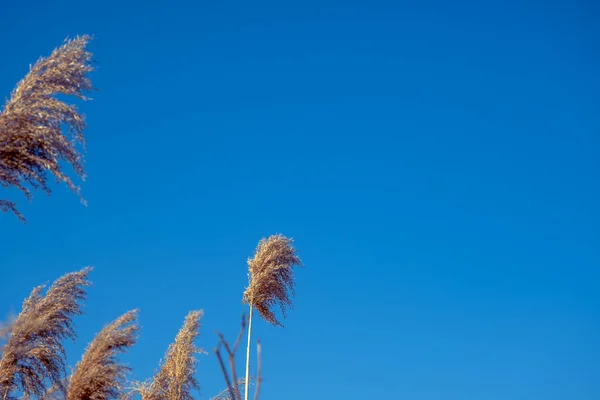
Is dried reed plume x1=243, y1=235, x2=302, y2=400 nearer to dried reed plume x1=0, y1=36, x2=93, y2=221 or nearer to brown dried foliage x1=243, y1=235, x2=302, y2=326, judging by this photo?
brown dried foliage x1=243, y1=235, x2=302, y2=326

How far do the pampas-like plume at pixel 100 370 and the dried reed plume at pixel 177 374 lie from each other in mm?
1653

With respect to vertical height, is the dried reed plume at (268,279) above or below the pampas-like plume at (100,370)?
above

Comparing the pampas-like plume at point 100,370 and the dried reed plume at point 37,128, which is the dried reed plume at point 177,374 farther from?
the dried reed plume at point 37,128

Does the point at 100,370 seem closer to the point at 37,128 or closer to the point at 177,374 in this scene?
the point at 177,374

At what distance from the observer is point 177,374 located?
1138 cm

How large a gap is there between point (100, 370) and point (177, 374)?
7.58ft

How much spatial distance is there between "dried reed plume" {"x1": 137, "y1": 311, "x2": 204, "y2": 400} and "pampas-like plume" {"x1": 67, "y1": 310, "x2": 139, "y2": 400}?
5.42ft

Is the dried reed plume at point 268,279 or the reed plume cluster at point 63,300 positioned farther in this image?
the dried reed plume at point 268,279

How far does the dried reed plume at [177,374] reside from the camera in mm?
11289

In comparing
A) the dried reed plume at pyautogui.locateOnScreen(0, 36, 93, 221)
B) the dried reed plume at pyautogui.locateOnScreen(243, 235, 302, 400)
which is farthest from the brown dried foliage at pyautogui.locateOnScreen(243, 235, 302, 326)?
Answer: the dried reed plume at pyautogui.locateOnScreen(0, 36, 93, 221)

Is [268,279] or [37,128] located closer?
[37,128]

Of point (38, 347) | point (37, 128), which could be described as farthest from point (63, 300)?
point (37, 128)

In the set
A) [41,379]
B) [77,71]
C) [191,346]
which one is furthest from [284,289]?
[77,71]

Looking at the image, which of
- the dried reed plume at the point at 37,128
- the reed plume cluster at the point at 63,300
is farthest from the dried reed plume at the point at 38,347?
the dried reed plume at the point at 37,128
